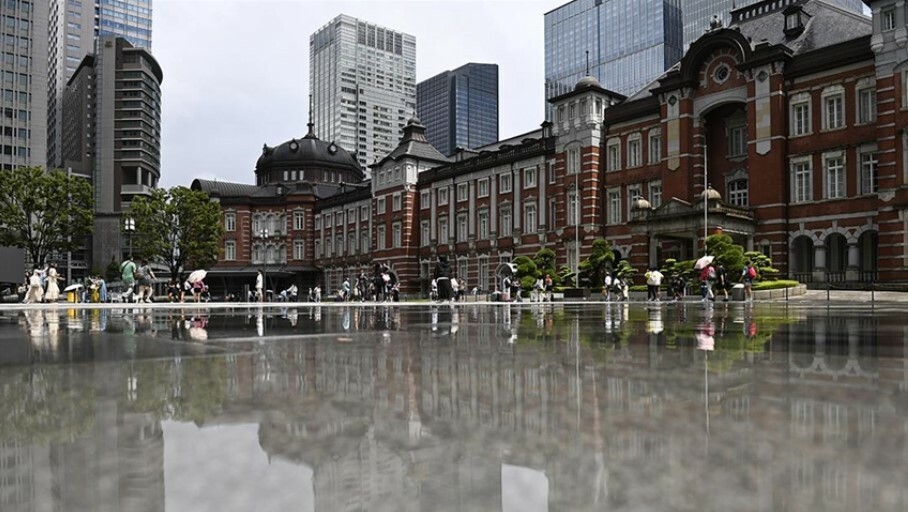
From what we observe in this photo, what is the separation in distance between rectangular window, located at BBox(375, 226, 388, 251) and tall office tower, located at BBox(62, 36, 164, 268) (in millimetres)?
58075

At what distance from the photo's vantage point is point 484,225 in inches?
2153

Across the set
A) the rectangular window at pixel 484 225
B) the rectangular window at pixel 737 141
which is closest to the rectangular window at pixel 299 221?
the rectangular window at pixel 484 225

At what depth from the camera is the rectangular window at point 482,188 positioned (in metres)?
54.4

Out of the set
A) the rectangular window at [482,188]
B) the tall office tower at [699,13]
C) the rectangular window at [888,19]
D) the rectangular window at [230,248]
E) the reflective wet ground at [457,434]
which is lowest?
the reflective wet ground at [457,434]

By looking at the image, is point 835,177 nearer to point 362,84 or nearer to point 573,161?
point 573,161

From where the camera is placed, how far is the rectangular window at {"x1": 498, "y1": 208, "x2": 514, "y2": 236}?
171ft

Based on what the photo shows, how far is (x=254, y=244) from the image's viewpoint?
77.0 metres

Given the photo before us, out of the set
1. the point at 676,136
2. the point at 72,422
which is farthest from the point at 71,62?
the point at 72,422

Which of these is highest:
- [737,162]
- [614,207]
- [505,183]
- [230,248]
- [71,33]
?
[71,33]

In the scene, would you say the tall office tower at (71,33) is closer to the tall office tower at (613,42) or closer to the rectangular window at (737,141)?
the tall office tower at (613,42)

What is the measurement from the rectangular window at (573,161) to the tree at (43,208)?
31.5 metres

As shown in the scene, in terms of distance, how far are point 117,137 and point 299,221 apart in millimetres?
52413

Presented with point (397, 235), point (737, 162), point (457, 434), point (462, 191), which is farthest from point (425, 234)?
point (457, 434)

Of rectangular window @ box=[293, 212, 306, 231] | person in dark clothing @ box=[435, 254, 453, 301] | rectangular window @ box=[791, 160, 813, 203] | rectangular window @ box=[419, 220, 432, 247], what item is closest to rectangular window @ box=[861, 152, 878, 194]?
rectangular window @ box=[791, 160, 813, 203]
